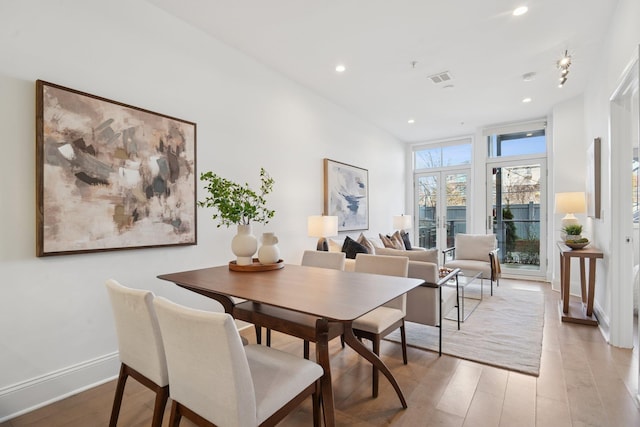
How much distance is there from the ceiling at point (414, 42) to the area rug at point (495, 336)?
296cm

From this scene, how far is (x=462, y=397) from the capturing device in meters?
2.09

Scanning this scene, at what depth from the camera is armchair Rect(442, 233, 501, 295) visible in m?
4.60

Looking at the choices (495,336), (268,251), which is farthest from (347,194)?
(268,251)

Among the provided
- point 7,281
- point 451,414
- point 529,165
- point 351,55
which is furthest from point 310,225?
point 529,165

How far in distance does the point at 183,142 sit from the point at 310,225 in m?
1.78

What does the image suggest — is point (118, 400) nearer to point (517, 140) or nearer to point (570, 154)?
point (570, 154)

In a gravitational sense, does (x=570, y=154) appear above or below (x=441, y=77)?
below

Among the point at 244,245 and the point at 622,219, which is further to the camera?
the point at 622,219

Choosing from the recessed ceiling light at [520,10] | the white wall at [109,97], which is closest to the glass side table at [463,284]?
the white wall at [109,97]

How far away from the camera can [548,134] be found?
→ 5.69 metres

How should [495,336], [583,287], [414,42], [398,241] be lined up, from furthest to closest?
[398,241]
[583,287]
[414,42]
[495,336]

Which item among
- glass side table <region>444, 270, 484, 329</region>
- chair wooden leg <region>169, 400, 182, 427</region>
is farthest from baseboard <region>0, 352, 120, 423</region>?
glass side table <region>444, 270, 484, 329</region>

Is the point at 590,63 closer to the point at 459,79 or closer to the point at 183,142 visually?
the point at 459,79

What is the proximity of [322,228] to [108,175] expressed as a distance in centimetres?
228
